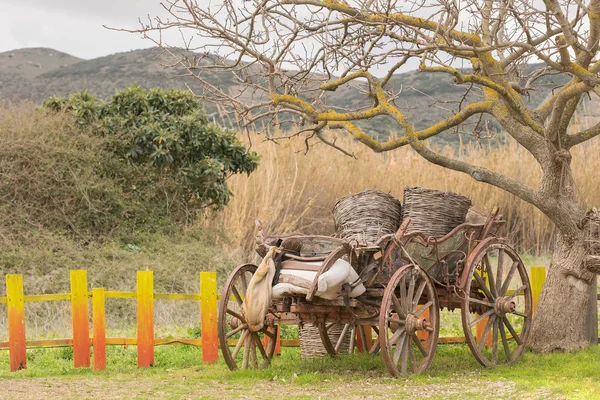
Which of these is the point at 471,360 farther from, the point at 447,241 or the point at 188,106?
the point at 188,106

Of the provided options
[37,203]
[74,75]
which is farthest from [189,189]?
[74,75]

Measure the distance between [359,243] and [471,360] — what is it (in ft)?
6.78

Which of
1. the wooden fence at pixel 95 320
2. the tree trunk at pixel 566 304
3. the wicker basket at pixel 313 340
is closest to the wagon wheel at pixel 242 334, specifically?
the wicker basket at pixel 313 340

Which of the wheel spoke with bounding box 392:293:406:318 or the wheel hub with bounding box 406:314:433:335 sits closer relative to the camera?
the wheel spoke with bounding box 392:293:406:318

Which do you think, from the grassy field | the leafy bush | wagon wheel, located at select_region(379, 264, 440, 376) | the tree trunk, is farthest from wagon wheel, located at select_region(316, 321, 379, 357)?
the leafy bush

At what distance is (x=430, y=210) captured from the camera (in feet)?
24.4

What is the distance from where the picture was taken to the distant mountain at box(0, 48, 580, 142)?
35812mm

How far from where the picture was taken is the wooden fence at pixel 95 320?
8.02 meters

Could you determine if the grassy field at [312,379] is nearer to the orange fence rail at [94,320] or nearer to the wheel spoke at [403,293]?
the orange fence rail at [94,320]

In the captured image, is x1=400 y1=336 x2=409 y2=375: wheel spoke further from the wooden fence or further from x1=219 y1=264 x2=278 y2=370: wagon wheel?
the wooden fence

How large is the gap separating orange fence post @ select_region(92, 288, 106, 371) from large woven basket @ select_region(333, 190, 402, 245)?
245 cm

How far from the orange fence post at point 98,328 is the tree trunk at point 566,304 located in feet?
14.1

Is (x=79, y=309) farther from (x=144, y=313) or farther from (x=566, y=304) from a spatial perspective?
(x=566, y=304)

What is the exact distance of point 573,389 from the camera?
652 cm
